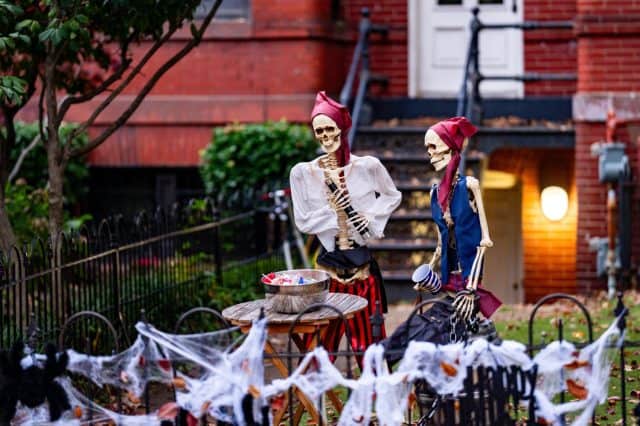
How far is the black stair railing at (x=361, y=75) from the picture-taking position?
13.2 meters

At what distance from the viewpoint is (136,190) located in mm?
14688

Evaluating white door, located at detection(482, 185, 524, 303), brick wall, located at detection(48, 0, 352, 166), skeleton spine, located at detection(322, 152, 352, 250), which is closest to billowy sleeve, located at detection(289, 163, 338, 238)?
skeleton spine, located at detection(322, 152, 352, 250)

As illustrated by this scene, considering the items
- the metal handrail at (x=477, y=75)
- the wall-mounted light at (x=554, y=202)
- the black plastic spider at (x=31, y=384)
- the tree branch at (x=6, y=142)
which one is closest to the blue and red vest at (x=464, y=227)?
the black plastic spider at (x=31, y=384)

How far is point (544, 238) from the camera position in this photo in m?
15.3

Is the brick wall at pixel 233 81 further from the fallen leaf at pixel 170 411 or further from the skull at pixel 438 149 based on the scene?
the fallen leaf at pixel 170 411

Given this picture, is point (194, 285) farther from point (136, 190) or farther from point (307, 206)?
point (136, 190)

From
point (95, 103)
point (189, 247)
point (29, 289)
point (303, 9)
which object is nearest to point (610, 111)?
point (303, 9)

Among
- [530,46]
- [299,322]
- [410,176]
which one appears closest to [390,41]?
[530,46]

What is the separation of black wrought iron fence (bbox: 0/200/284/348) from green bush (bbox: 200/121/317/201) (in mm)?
974

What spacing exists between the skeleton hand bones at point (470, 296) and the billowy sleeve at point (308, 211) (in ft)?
3.60

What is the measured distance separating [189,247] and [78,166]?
148 inches

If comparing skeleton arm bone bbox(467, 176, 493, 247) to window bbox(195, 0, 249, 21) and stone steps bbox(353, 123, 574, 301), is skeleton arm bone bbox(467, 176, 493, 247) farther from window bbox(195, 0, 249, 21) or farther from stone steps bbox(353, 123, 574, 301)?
window bbox(195, 0, 249, 21)

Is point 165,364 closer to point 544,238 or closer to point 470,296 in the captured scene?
point 470,296

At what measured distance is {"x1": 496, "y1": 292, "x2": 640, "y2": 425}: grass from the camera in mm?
8125
